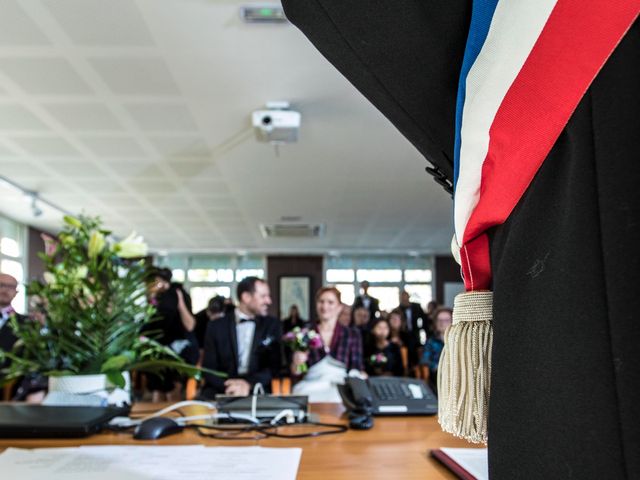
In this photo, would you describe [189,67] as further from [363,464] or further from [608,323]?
[608,323]

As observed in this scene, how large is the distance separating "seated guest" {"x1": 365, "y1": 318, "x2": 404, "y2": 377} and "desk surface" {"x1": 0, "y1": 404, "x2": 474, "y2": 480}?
3562 mm

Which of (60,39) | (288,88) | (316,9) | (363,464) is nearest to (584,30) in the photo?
(316,9)

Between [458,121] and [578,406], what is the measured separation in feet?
0.86

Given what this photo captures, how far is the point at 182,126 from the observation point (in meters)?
5.20

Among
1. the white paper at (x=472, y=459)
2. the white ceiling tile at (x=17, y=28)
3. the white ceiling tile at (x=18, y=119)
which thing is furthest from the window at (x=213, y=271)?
the white paper at (x=472, y=459)

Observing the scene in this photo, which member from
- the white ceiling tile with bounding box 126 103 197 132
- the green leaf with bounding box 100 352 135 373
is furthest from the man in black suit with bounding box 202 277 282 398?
the green leaf with bounding box 100 352 135 373

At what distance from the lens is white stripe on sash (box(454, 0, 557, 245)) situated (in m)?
0.45

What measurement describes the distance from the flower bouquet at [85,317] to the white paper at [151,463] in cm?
41

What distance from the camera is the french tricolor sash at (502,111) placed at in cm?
42

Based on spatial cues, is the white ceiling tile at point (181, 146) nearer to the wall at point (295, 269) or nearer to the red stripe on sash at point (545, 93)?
the red stripe on sash at point (545, 93)

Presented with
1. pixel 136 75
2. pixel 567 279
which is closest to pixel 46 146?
pixel 136 75

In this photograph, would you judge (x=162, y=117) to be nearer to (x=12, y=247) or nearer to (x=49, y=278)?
(x=49, y=278)

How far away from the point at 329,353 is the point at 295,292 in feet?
33.5

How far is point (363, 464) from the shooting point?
908 millimetres
